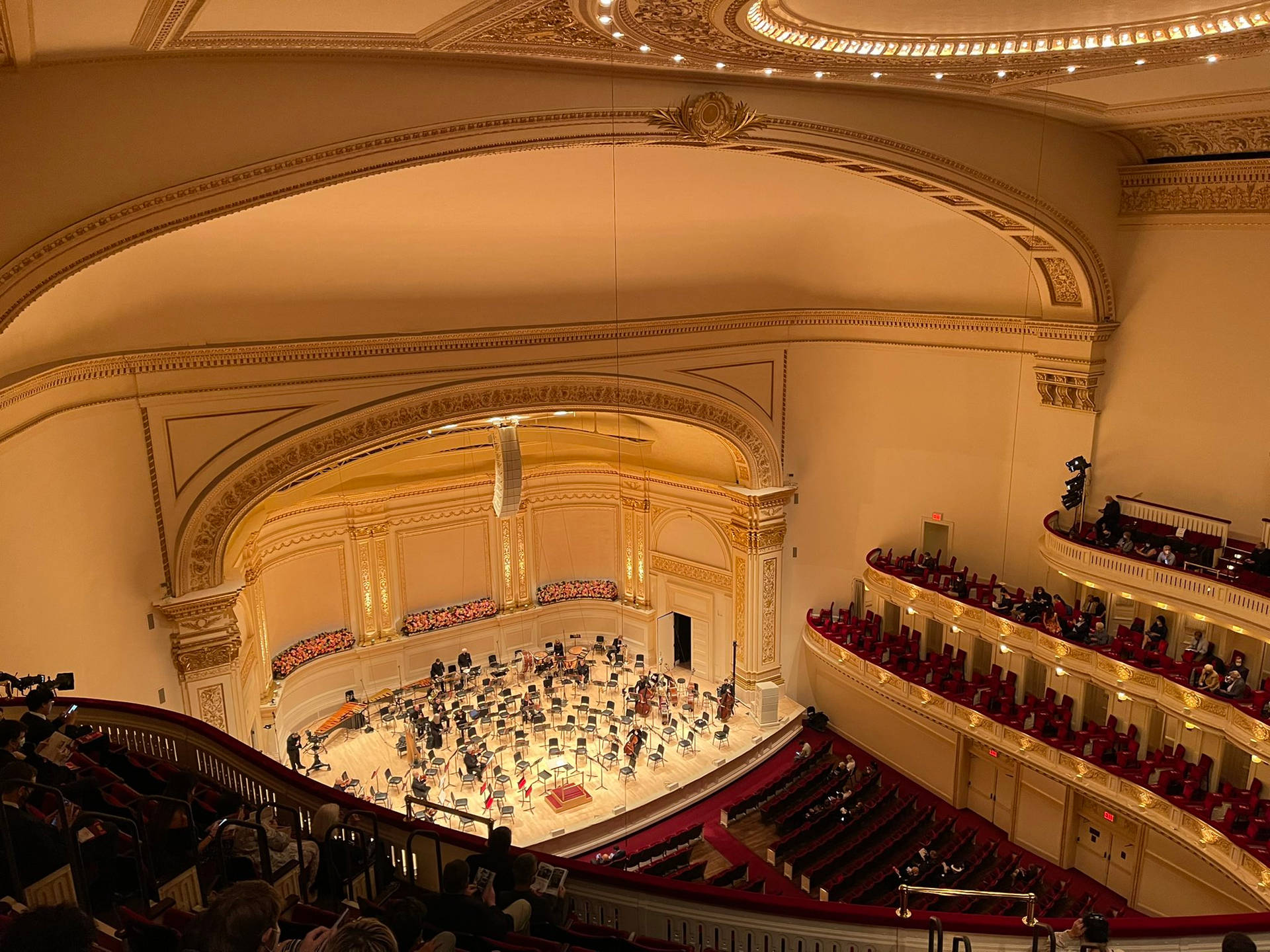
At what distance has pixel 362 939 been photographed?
2885mm

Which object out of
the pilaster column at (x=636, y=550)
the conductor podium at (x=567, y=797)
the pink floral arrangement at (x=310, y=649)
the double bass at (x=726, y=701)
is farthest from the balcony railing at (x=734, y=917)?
the pilaster column at (x=636, y=550)

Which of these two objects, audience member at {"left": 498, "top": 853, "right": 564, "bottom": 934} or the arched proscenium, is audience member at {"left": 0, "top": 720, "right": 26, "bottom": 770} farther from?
the arched proscenium

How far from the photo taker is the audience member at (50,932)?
96.0 inches

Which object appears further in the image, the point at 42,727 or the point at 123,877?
the point at 42,727

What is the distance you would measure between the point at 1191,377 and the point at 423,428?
1034 cm

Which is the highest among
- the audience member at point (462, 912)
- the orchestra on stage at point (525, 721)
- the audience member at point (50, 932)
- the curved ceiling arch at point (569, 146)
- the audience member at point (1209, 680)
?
the curved ceiling arch at point (569, 146)

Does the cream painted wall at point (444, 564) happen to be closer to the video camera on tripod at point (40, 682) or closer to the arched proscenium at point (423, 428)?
the arched proscenium at point (423, 428)

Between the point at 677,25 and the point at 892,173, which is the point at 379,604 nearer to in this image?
the point at 892,173

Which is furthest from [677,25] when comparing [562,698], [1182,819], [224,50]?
[562,698]

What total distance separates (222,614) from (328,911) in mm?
8251

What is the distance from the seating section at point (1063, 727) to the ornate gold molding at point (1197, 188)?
5.75 metres

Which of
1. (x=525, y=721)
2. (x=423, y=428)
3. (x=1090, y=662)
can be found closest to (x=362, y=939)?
(x=423, y=428)

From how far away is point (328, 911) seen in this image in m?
4.20

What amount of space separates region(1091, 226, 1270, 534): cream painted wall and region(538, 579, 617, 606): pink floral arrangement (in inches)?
403
